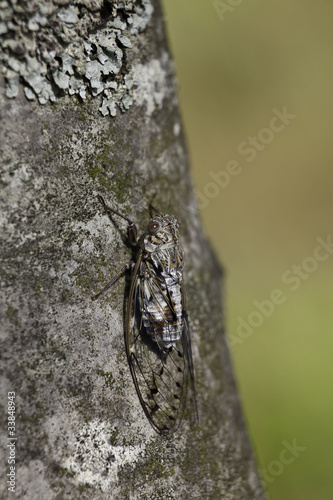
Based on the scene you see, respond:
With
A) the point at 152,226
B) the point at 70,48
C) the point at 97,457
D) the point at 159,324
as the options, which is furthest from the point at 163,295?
the point at 70,48

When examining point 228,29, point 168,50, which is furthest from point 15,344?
point 228,29

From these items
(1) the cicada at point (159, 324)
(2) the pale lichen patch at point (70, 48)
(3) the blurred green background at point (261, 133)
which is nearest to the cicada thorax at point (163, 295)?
(1) the cicada at point (159, 324)

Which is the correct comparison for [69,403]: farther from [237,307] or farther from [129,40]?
[237,307]

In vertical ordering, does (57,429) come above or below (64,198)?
below

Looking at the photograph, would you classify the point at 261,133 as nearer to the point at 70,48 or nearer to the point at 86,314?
the point at 70,48

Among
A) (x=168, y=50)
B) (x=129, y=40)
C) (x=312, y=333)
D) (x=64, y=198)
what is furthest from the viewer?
(x=312, y=333)

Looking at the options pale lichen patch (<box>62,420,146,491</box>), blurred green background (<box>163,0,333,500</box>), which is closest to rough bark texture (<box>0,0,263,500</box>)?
pale lichen patch (<box>62,420,146,491</box>)

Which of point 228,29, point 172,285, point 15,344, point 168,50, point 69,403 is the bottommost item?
point 69,403

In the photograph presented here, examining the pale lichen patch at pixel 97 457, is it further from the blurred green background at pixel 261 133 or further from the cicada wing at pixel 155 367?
the blurred green background at pixel 261 133
